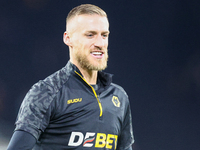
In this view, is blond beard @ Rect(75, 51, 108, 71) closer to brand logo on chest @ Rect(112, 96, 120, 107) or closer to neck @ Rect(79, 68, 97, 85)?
neck @ Rect(79, 68, 97, 85)

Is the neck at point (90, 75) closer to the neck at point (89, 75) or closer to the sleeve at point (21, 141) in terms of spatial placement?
the neck at point (89, 75)

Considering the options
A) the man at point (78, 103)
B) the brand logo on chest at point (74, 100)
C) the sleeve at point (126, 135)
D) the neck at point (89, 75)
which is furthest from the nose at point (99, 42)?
the sleeve at point (126, 135)

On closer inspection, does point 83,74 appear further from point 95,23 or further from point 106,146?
point 106,146

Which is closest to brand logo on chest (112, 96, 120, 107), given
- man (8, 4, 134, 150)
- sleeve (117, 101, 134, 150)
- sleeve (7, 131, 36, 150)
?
man (8, 4, 134, 150)

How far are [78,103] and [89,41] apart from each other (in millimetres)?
349

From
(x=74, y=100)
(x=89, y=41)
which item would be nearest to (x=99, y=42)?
(x=89, y=41)

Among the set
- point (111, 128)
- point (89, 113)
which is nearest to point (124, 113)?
point (111, 128)

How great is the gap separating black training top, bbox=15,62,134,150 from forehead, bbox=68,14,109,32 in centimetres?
22

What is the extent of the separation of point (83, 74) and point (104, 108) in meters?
0.23

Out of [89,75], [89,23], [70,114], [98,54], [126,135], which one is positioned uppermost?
[89,23]

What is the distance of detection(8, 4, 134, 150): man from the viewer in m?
1.39

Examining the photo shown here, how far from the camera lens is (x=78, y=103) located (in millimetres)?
1522

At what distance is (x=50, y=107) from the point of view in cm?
141

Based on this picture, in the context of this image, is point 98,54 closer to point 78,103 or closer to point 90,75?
point 90,75
